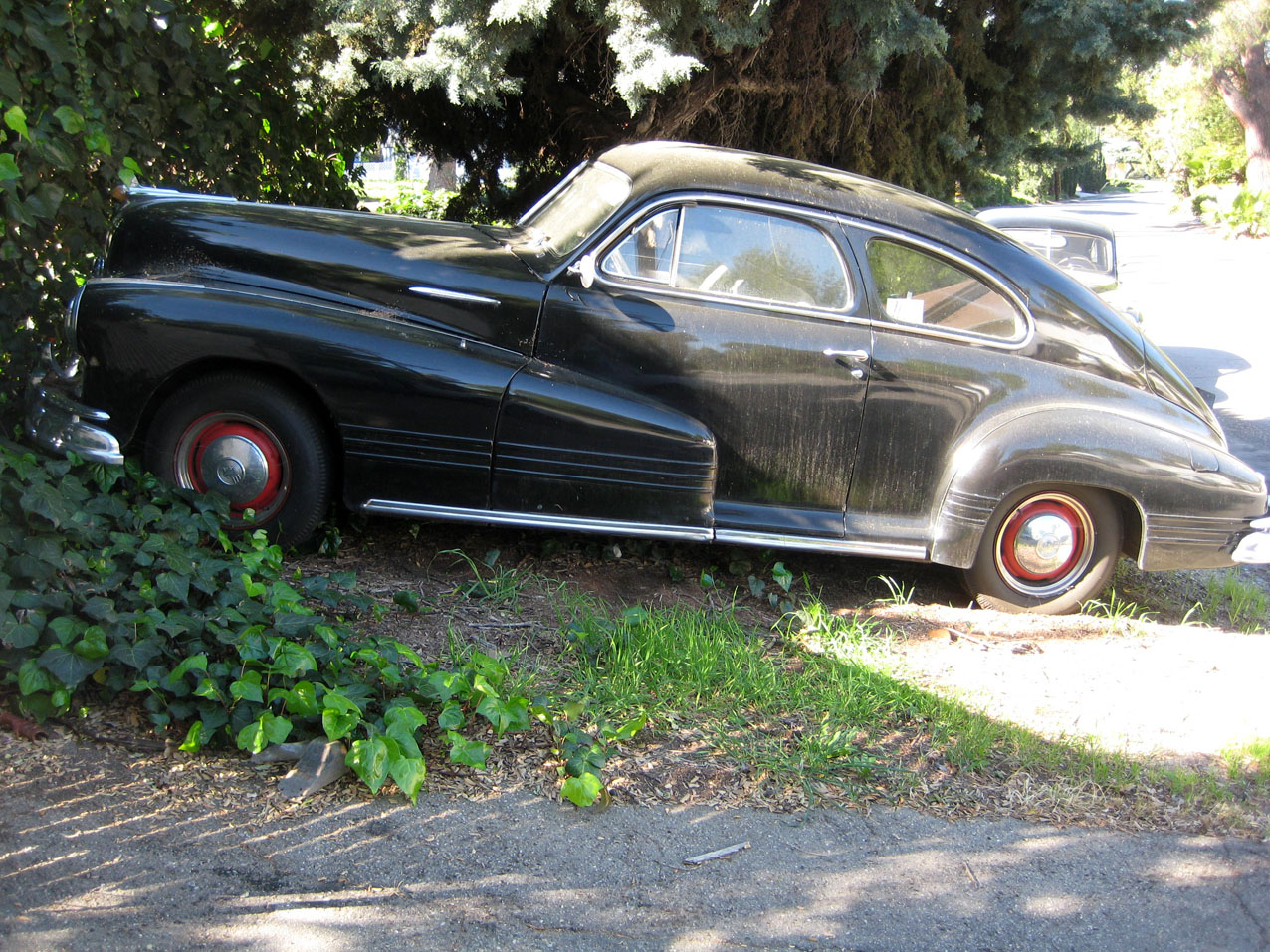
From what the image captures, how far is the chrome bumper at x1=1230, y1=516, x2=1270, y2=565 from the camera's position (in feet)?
16.2

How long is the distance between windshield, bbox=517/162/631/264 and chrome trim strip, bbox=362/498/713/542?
1152 mm

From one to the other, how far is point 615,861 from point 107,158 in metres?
4.16

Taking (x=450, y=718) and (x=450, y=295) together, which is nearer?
(x=450, y=718)

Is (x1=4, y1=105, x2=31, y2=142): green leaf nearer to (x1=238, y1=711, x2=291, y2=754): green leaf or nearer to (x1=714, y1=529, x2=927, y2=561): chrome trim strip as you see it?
(x1=238, y1=711, x2=291, y2=754): green leaf

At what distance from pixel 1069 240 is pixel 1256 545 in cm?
586

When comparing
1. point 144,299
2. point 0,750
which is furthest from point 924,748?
point 144,299

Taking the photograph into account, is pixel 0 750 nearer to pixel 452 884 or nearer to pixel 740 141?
pixel 452 884

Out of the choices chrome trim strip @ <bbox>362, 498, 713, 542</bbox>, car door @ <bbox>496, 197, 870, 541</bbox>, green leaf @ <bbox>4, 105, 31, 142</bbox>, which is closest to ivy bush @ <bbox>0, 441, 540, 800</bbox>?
chrome trim strip @ <bbox>362, 498, 713, 542</bbox>

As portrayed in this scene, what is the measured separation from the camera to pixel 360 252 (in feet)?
15.4

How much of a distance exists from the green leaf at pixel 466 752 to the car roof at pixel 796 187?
2542 millimetres

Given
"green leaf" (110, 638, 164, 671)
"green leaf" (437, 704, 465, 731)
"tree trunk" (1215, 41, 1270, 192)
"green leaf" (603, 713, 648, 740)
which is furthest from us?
"tree trunk" (1215, 41, 1270, 192)

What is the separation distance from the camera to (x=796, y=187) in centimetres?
489

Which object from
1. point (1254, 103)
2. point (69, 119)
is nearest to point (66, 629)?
point (69, 119)

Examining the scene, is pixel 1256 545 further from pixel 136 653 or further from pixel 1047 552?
pixel 136 653
